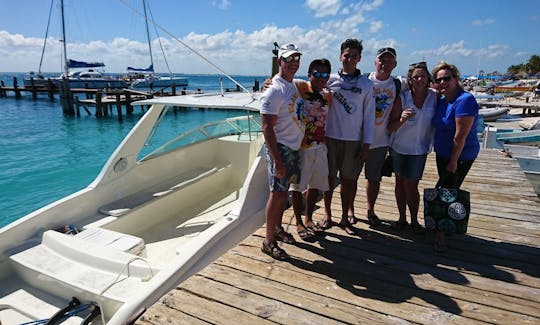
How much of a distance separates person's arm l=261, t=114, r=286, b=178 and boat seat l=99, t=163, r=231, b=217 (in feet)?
A: 8.83

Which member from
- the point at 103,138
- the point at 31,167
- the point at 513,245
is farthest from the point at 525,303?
the point at 103,138

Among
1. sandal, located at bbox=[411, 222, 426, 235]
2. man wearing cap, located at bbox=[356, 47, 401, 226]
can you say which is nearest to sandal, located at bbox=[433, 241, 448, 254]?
sandal, located at bbox=[411, 222, 426, 235]

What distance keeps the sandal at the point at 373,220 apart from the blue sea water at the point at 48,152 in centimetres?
811

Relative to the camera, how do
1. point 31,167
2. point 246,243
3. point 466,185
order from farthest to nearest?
point 31,167, point 466,185, point 246,243

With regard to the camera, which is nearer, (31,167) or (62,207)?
(62,207)

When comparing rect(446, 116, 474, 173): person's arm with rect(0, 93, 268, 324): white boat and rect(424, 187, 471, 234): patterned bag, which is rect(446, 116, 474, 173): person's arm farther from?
rect(0, 93, 268, 324): white boat

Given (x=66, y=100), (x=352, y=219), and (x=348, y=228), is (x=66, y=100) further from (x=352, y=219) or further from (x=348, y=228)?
(x=348, y=228)

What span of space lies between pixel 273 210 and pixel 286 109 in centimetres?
84

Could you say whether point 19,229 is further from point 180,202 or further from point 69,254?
point 180,202

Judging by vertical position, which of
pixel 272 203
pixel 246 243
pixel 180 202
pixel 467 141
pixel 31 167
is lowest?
pixel 31 167

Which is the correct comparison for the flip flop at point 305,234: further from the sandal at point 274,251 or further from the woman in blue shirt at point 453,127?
the woman in blue shirt at point 453,127

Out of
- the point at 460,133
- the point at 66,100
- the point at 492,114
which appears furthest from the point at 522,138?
the point at 66,100

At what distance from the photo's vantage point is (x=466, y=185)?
16.5 ft

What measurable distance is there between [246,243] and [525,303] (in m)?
2.16
